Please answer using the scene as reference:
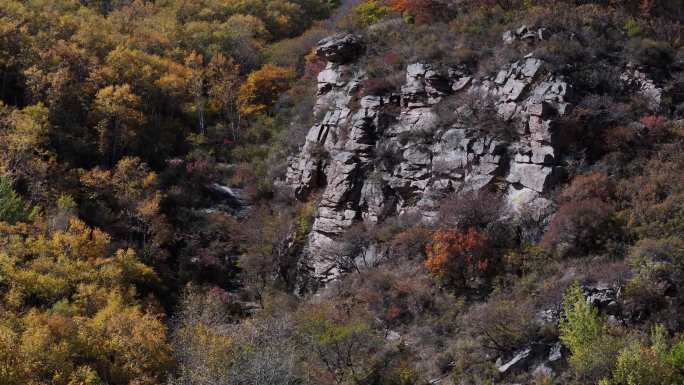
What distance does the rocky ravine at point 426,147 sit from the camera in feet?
96.4

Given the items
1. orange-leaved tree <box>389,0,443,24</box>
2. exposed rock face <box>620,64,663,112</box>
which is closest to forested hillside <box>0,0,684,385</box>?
exposed rock face <box>620,64,663,112</box>

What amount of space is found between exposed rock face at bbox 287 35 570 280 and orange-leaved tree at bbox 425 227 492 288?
280 cm

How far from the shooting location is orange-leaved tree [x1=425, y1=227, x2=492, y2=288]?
2686cm

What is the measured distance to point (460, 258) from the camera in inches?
1064

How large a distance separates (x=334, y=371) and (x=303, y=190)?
15240 millimetres

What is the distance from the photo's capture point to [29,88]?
141 feet

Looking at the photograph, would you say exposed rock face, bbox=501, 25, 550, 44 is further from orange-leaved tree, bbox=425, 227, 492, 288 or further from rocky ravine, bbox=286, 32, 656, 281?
orange-leaved tree, bbox=425, 227, 492, 288

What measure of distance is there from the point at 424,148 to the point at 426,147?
12cm

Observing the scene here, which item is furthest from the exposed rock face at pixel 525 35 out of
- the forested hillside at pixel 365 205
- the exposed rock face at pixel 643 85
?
the exposed rock face at pixel 643 85

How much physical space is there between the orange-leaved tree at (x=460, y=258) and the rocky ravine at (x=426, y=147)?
9.03 ft

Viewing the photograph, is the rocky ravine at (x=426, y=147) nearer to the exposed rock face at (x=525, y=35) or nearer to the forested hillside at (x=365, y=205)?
the forested hillside at (x=365, y=205)

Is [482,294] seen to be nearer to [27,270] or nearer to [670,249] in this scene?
[670,249]

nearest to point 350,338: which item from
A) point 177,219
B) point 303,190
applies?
point 303,190

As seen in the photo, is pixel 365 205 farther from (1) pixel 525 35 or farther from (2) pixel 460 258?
(1) pixel 525 35
